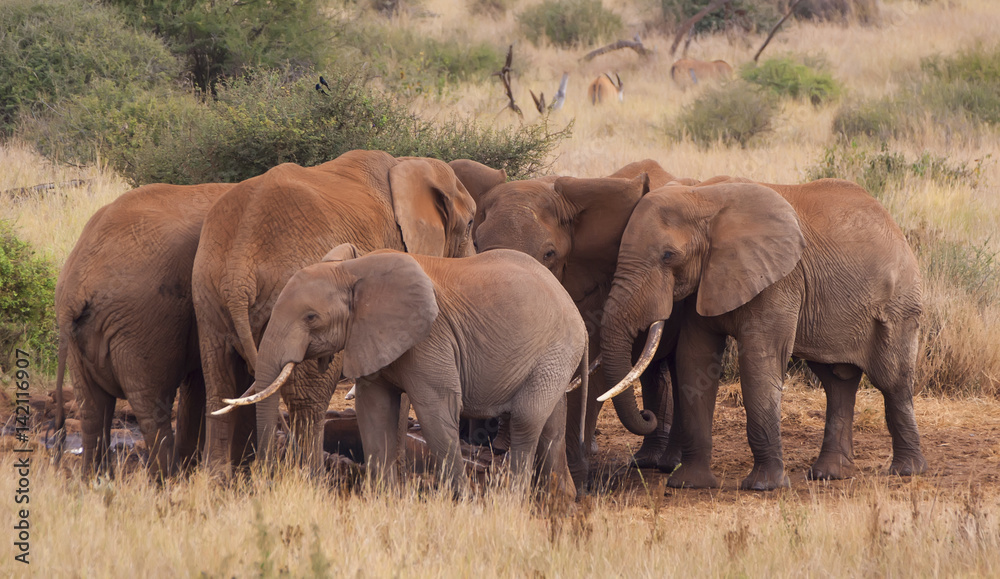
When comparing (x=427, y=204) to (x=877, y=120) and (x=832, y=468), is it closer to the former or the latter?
(x=832, y=468)

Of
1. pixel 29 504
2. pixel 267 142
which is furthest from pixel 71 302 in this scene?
pixel 267 142

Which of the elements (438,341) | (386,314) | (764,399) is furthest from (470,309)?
(764,399)

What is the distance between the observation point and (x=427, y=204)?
6660mm

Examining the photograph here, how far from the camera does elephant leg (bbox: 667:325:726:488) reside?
21.8ft

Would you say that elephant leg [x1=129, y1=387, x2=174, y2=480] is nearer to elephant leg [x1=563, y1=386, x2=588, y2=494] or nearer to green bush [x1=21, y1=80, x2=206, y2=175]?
elephant leg [x1=563, y1=386, x2=588, y2=494]

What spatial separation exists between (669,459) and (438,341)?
2748 millimetres

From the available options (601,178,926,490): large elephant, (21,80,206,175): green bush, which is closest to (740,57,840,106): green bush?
(21,80,206,175): green bush

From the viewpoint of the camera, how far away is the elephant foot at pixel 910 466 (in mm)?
6988

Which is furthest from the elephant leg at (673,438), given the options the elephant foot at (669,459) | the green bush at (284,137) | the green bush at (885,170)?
the green bush at (885,170)

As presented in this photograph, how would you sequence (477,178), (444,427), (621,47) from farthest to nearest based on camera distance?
(621,47) < (477,178) < (444,427)

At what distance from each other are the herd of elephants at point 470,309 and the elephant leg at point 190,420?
1cm

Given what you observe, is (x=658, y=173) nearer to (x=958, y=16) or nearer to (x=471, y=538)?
(x=471, y=538)

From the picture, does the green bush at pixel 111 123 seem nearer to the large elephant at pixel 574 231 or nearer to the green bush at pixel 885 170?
the large elephant at pixel 574 231

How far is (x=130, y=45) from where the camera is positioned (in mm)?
16703
